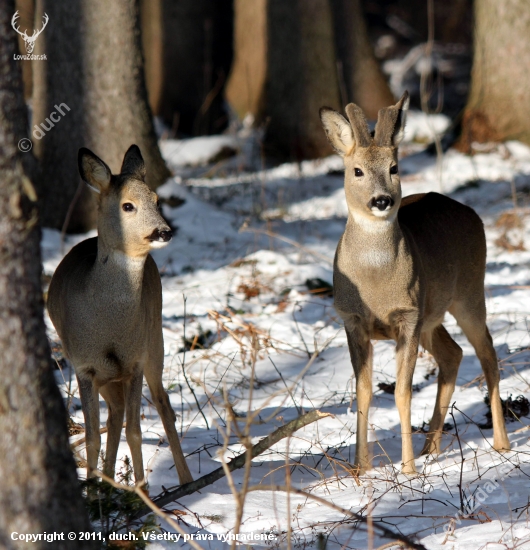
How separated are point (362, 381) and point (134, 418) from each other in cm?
136

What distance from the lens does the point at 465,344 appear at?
6773 mm

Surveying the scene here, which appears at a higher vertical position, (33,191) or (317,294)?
(33,191)

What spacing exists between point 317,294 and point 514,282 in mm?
1824

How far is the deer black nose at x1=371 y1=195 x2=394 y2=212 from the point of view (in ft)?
15.1

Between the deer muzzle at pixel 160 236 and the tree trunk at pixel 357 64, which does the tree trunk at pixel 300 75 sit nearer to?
the tree trunk at pixel 357 64

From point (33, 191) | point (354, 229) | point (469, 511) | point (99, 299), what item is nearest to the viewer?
point (33, 191)

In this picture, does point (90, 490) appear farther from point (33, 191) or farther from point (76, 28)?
point (76, 28)

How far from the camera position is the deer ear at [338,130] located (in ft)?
16.4

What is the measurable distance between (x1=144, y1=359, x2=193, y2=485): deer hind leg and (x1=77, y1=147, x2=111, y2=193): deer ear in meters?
0.99

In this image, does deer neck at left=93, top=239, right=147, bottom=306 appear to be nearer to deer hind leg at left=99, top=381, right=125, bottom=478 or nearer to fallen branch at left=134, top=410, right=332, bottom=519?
deer hind leg at left=99, top=381, right=125, bottom=478

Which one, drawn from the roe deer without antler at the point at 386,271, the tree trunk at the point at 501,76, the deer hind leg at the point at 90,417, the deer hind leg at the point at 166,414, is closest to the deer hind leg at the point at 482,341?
the roe deer without antler at the point at 386,271

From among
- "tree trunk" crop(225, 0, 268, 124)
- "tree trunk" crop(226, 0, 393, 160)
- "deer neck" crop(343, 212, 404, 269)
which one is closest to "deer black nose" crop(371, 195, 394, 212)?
"deer neck" crop(343, 212, 404, 269)

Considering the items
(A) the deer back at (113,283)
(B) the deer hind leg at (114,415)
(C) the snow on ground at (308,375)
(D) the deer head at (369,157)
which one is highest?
(D) the deer head at (369,157)

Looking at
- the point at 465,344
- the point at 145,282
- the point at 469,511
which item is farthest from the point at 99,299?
the point at 465,344
